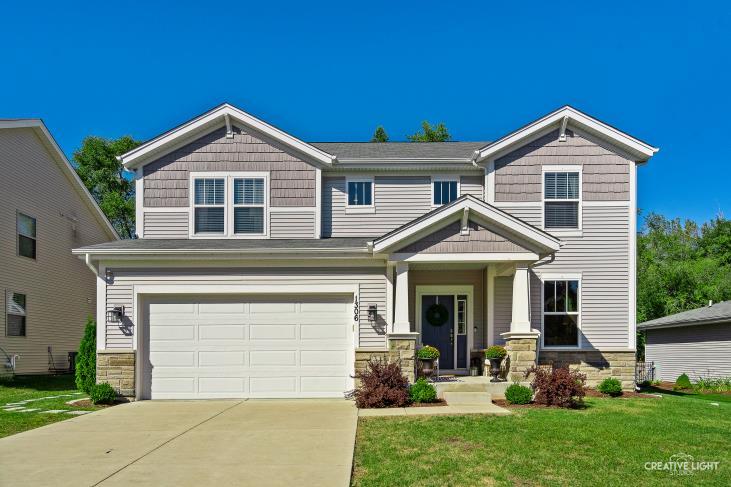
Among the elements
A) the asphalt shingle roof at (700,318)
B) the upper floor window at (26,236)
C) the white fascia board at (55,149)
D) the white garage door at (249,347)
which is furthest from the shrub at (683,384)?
the white fascia board at (55,149)

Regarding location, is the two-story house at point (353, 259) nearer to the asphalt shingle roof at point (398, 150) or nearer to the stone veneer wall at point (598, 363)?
the stone veneer wall at point (598, 363)

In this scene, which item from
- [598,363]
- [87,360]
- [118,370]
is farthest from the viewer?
[598,363]

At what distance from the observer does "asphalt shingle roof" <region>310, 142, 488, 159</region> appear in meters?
16.4

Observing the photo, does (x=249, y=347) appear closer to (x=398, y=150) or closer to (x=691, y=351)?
(x=398, y=150)

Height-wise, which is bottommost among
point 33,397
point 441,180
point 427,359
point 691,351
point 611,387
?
point 33,397

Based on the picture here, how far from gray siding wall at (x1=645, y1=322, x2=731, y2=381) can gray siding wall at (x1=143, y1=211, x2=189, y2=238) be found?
1837cm

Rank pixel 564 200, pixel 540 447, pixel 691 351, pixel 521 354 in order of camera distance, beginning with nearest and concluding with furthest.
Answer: pixel 540 447 → pixel 521 354 → pixel 564 200 → pixel 691 351

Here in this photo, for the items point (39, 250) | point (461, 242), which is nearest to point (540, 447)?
point (461, 242)

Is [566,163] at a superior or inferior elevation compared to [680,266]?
superior

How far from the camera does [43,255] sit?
20.3 m

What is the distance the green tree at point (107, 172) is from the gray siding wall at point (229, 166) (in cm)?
2065

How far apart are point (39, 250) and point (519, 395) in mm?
16169

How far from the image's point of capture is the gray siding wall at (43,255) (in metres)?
18.4

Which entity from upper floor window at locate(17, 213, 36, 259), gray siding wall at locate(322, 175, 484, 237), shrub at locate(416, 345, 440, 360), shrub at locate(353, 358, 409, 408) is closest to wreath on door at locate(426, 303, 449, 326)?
shrub at locate(416, 345, 440, 360)
